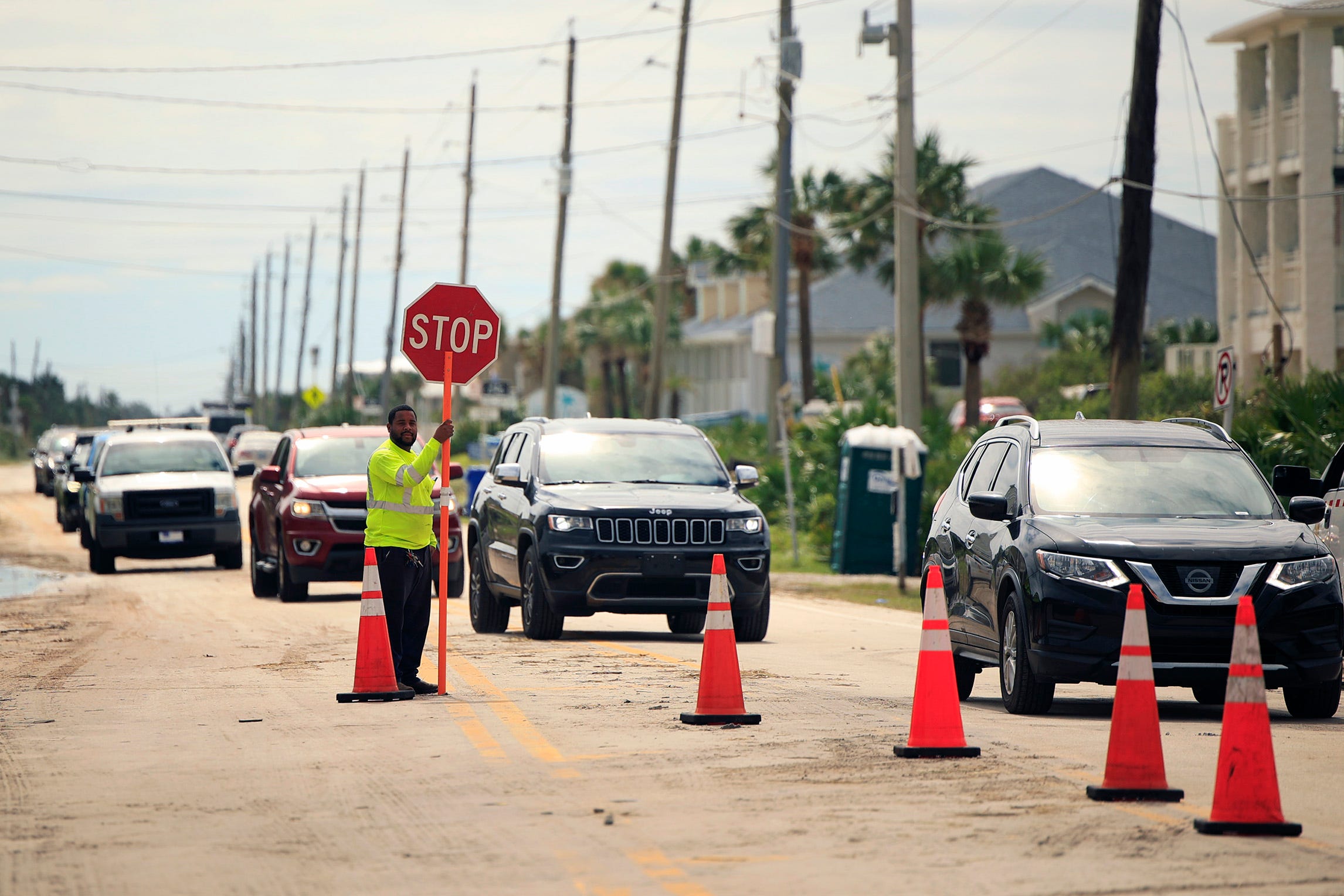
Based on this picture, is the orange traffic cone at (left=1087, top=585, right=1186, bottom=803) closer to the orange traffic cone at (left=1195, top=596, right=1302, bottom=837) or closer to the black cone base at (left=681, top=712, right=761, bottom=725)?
the orange traffic cone at (left=1195, top=596, right=1302, bottom=837)

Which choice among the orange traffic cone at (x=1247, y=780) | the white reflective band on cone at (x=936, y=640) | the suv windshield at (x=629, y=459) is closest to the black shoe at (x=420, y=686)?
the white reflective band on cone at (x=936, y=640)

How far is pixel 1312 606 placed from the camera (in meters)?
10.6

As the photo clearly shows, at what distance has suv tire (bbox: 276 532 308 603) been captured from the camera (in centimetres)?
2081

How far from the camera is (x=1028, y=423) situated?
1246 cm

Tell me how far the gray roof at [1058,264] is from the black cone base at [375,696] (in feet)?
162

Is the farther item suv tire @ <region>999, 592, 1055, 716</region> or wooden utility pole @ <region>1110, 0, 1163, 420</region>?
wooden utility pole @ <region>1110, 0, 1163, 420</region>

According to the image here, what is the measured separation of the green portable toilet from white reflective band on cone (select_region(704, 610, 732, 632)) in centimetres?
1538

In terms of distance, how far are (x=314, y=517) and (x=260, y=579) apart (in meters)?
1.97

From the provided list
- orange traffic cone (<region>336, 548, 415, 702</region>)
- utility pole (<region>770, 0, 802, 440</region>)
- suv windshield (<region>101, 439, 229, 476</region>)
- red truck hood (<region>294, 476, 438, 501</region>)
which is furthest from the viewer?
utility pole (<region>770, 0, 802, 440</region>)

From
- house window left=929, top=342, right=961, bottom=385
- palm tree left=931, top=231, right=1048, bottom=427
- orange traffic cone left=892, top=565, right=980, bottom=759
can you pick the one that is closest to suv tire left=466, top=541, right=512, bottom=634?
orange traffic cone left=892, top=565, right=980, bottom=759

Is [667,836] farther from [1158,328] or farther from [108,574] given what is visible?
[1158,328]

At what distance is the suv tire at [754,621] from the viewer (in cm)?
1605

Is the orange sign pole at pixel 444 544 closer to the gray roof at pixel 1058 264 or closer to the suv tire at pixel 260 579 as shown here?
the suv tire at pixel 260 579

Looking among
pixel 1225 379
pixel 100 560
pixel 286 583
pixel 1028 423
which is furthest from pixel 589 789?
pixel 100 560
